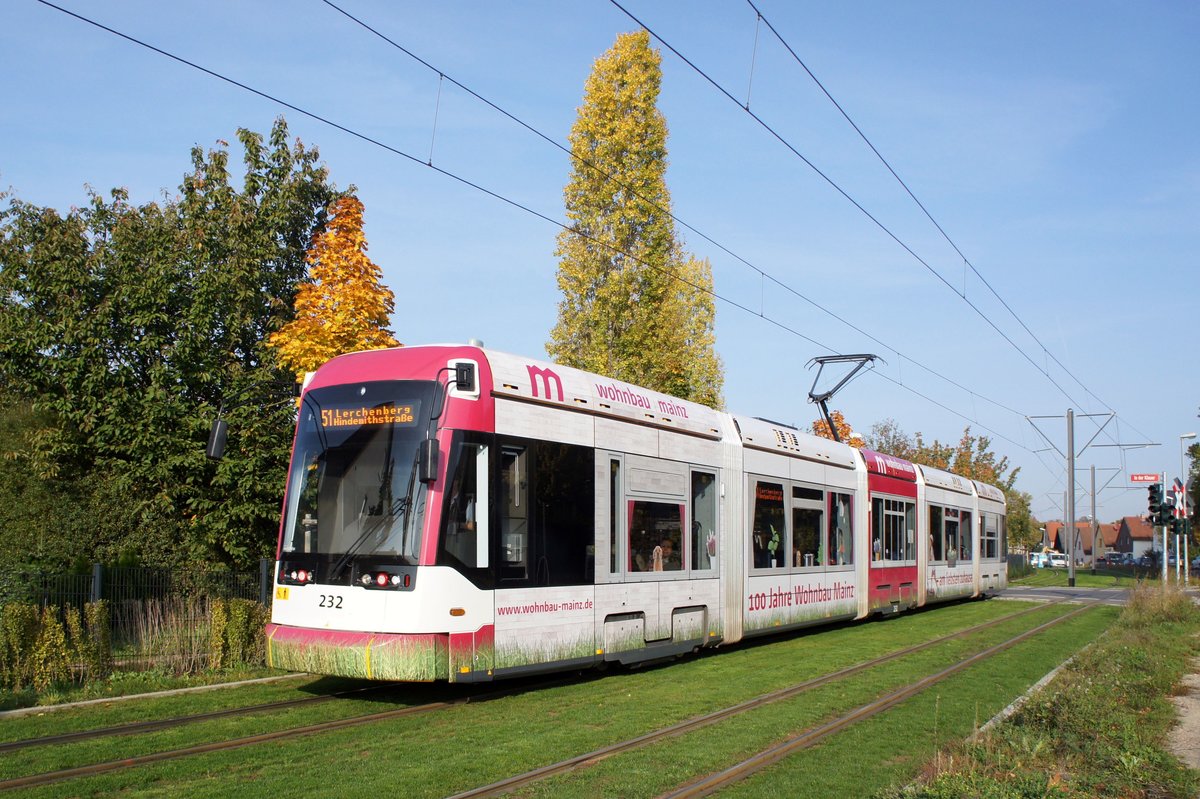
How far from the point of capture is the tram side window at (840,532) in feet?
60.7

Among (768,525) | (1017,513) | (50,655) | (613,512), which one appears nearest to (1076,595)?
(768,525)

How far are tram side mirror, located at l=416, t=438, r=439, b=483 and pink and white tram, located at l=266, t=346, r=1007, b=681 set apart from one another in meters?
0.03

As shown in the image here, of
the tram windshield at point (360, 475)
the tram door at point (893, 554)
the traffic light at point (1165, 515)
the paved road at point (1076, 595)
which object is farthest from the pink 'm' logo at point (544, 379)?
the traffic light at point (1165, 515)

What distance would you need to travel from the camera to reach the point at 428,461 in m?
9.57

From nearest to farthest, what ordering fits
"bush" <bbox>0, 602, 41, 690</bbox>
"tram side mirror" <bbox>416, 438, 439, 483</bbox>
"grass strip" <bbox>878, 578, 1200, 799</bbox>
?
"grass strip" <bbox>878, 578, 1200, 799</bbox>, "tram side mirror" <bbox>416, 438, 439, 483</bbox>, "bush" <bbox>0, 602, 41, 690</bbox>

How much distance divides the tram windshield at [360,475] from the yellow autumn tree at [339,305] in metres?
5.93

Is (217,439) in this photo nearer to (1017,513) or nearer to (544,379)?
(544,379)

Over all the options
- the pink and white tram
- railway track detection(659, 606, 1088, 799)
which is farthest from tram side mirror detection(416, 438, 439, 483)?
railway track detection(659, 606, 1088, 799)

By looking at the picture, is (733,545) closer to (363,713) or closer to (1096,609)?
(363,713)

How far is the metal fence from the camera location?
479 inches

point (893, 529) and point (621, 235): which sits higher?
point (621, 235)

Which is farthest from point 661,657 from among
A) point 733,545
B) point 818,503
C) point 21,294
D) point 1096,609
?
point 1096,609

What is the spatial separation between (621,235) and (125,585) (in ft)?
53.2

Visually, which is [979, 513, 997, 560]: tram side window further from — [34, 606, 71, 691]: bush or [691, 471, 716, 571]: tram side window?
[34, 606, 71, 691]: bush
